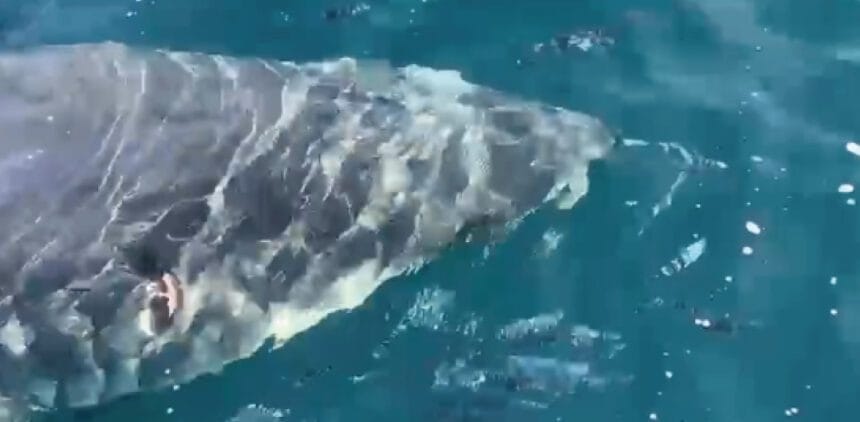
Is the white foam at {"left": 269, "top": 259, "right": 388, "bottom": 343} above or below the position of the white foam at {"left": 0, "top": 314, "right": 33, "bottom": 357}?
below

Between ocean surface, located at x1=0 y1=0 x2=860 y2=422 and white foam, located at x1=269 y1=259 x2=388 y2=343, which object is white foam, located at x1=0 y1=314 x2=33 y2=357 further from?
white foam, located at x1=269 y1=259 x2=388 y2=343

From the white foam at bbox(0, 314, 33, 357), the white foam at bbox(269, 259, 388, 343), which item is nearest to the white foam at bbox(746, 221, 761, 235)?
the white foam at bbox(269, 259, 388, 343)

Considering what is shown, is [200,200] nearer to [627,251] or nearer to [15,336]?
[15,336]

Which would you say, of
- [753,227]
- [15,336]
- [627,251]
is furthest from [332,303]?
[753,227]

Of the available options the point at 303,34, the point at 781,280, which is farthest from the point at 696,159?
the point at 303,34

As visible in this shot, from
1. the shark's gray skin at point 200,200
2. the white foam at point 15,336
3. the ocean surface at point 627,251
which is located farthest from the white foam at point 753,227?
the white foam at point 15,336

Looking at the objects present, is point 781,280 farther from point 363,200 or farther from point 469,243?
point 363,200
